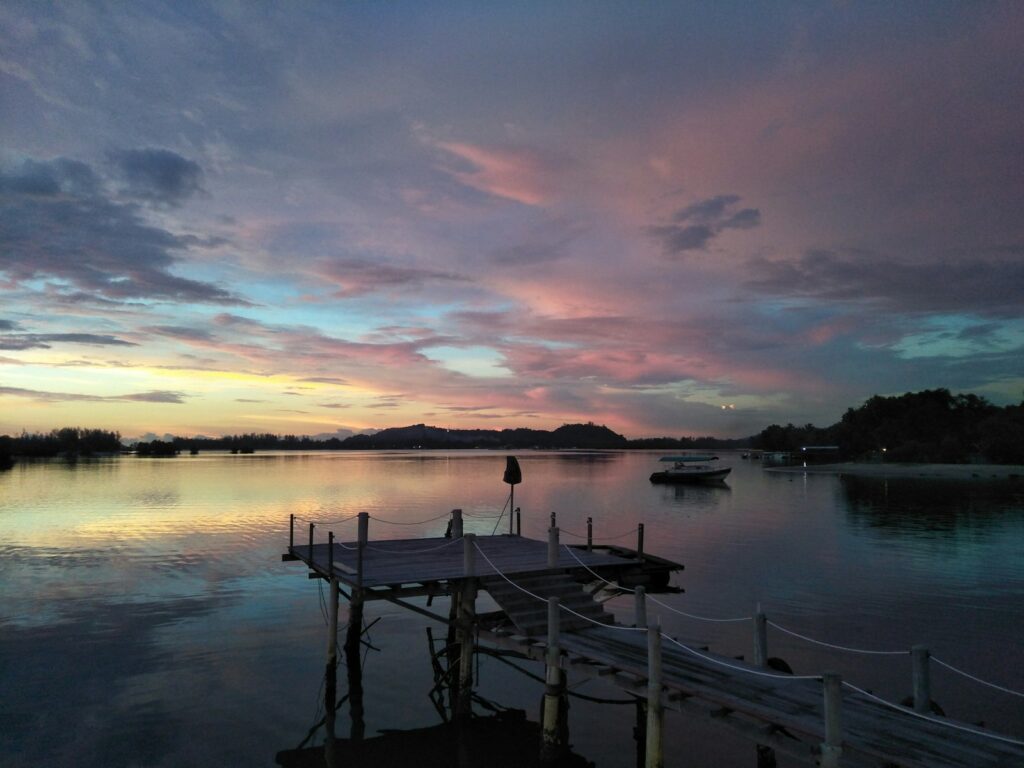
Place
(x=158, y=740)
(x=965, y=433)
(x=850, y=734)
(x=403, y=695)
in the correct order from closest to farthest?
(x=850, y=734) → (x=158, y=740) → (x=403, y=695) → (x=965, y=433)

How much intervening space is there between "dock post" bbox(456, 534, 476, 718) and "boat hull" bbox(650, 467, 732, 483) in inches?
4010

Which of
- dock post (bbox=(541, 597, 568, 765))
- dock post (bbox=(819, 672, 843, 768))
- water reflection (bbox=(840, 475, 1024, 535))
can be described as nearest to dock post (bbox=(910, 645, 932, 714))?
dock post (bbox=(819, 672, 843, 768))

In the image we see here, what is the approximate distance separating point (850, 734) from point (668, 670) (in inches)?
141

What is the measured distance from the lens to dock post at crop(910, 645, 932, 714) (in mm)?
12062

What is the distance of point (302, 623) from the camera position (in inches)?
1045

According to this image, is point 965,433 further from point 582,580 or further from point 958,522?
point 582,580

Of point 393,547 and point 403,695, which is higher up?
point 393,547

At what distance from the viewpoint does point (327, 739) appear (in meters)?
17.0

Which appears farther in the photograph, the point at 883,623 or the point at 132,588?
the point at 132,588

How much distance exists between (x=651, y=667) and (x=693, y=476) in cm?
11016

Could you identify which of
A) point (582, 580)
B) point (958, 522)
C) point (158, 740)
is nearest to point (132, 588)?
point (158, 740)

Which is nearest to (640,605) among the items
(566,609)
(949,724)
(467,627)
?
(566,609)

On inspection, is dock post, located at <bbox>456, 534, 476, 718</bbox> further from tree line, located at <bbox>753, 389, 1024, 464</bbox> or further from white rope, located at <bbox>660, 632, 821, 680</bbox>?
tree line, located at <bbox>753, 389, 1024, 464</bbox>

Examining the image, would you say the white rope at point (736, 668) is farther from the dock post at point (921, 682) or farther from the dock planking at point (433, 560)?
the dock planking at point (433, 560)
